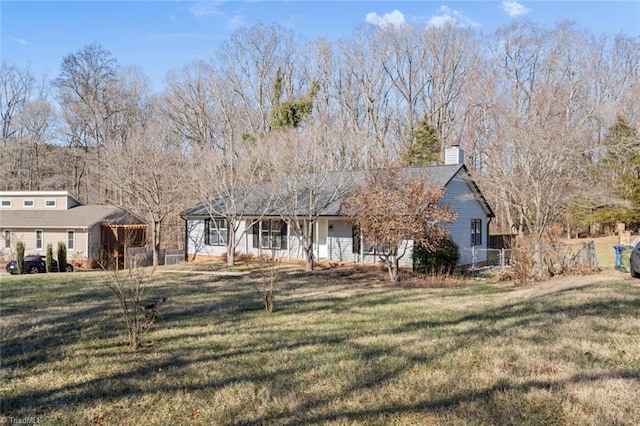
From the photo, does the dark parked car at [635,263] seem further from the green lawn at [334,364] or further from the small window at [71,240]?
the small window at [71,240]

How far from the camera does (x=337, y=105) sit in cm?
3719

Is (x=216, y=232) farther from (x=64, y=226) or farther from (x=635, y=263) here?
(x=635, y=263)

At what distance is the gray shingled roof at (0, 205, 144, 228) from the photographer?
27.9 m

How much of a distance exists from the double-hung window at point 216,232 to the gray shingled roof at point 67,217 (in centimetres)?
812

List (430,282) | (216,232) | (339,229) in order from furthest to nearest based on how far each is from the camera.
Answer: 1. (216,232)
2. (339,229)
3. (430,282)

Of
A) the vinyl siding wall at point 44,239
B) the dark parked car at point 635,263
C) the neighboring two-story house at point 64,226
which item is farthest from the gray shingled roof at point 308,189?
the vinyl siding wall at point 44,239

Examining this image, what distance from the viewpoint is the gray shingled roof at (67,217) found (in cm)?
2786

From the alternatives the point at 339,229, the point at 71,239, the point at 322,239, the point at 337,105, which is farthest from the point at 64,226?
the point at 337,105

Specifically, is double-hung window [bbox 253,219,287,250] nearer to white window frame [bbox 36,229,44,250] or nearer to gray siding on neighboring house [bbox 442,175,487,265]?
gray siding on neighboring house [bbox 442,175,487,265]

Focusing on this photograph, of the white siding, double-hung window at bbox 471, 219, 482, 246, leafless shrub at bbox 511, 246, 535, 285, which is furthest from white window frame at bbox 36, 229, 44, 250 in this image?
leafless shrub at bbox 511, 246, 535, 285

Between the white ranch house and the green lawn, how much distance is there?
9850mm

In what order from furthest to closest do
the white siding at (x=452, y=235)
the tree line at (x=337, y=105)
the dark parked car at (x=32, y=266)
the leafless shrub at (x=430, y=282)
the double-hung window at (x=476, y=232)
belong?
the tree line at (x=337, y=105)
the dark parked car at (x=32, y=266)
the double-hung window at (x=476, y=232)
the white siding at (x=452, y=235)
the leafless shrub at (x=430, y=282)

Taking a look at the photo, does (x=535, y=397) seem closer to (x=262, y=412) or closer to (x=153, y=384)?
(x=262, y=412)

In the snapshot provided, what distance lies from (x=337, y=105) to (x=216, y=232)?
1763cm
